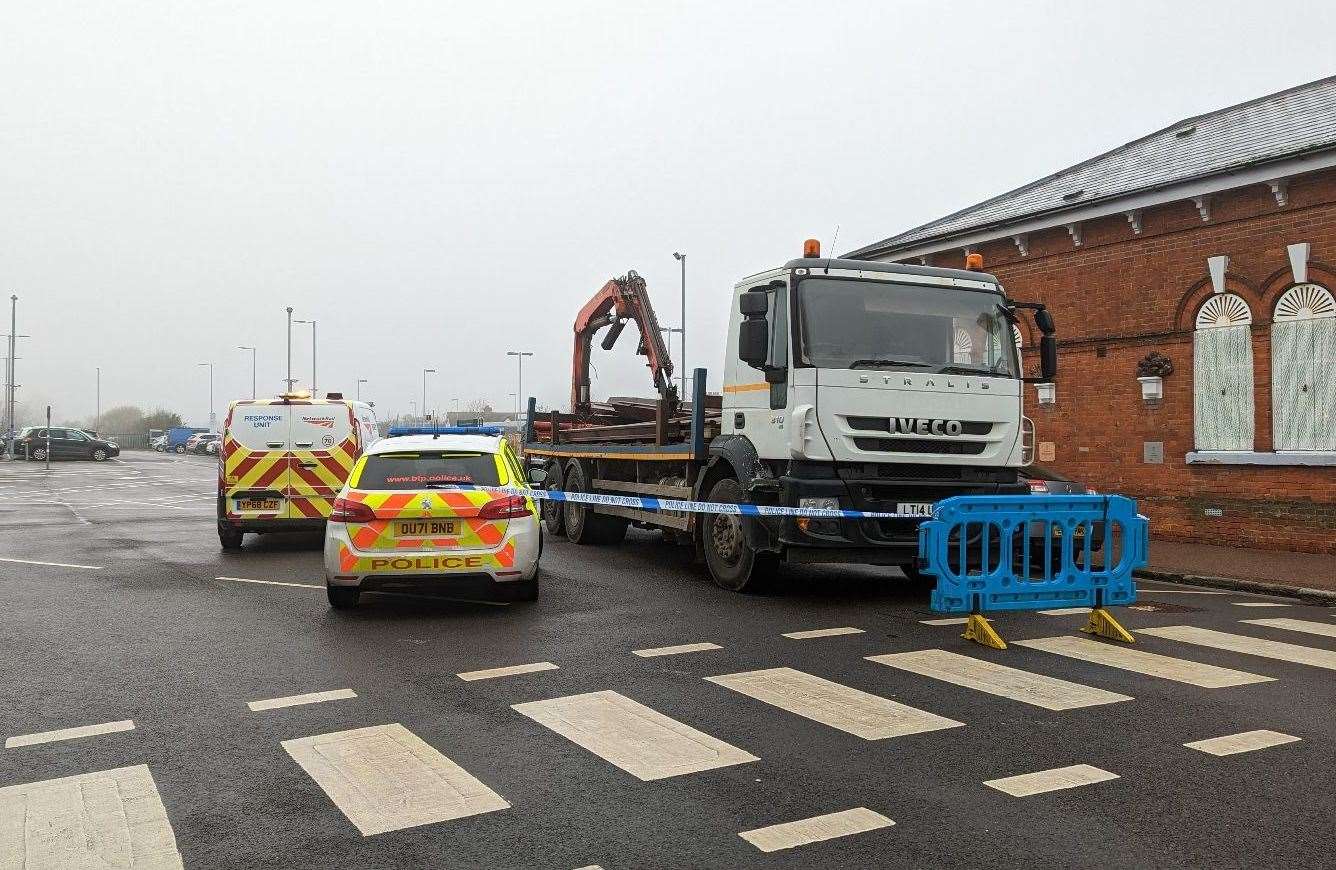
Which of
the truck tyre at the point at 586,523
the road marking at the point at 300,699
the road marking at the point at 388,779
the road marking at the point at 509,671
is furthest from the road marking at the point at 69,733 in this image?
the truck tyre at the point at 586,523

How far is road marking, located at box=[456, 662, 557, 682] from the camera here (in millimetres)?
7051

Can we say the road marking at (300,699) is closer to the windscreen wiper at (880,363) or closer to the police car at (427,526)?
the police car at (427,526)

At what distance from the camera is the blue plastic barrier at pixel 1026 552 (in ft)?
27.2

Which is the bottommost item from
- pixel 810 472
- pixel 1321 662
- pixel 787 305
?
pixel 1321 662

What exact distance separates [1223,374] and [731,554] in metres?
8.97

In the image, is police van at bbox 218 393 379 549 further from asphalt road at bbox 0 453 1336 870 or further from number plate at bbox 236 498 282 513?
asphalt road at bbox 0 453 1336 870

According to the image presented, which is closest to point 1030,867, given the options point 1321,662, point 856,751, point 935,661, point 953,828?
point 953,828

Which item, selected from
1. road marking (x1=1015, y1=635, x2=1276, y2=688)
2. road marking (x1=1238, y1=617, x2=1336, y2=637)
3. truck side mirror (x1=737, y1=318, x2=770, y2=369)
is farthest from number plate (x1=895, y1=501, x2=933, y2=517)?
road marking (x1=1238, y1=617, x2=1336, y2=637)

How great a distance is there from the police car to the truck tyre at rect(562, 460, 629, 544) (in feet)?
18.1

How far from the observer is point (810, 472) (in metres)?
10.2

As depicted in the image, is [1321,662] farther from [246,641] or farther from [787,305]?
[246,641]

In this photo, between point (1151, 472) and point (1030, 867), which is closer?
point (1030, 867)

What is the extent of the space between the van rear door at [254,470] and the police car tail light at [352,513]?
625 cm

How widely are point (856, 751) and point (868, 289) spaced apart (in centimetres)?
609
